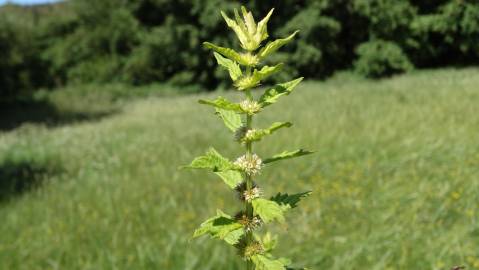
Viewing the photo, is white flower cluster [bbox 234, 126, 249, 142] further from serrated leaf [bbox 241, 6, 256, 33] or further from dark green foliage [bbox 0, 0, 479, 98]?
dark green foliage [bbox 0, 0, 479, 98]

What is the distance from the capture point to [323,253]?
14.5 feet

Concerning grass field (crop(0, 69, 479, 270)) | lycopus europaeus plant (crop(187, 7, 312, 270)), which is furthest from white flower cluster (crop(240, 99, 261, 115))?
grass field (crop(0, 69, 479, 270))

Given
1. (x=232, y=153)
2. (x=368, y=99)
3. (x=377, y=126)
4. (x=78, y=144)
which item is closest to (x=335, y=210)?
(x=232, y=153)

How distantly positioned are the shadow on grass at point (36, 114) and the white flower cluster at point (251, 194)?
20.1 m

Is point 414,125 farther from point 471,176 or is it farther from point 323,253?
point 323,253

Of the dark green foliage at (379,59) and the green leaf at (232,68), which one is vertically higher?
the green leaf at (232,68)

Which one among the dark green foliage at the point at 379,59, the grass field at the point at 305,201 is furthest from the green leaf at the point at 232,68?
the dark green foliage at the point at 379,59

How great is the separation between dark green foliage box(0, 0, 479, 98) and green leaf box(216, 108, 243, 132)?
23.4m

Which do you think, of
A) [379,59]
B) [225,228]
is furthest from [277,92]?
[379,59]

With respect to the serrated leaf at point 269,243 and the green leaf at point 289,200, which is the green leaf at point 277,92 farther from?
the serrated leaf at point 269,243

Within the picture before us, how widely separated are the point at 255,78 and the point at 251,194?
0.19m

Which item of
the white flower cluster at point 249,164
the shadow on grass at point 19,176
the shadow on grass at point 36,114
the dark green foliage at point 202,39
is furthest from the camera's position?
the dark green foliage at point 202,39

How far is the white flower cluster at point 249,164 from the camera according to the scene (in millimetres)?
831

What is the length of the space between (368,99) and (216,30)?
53.7 feet
